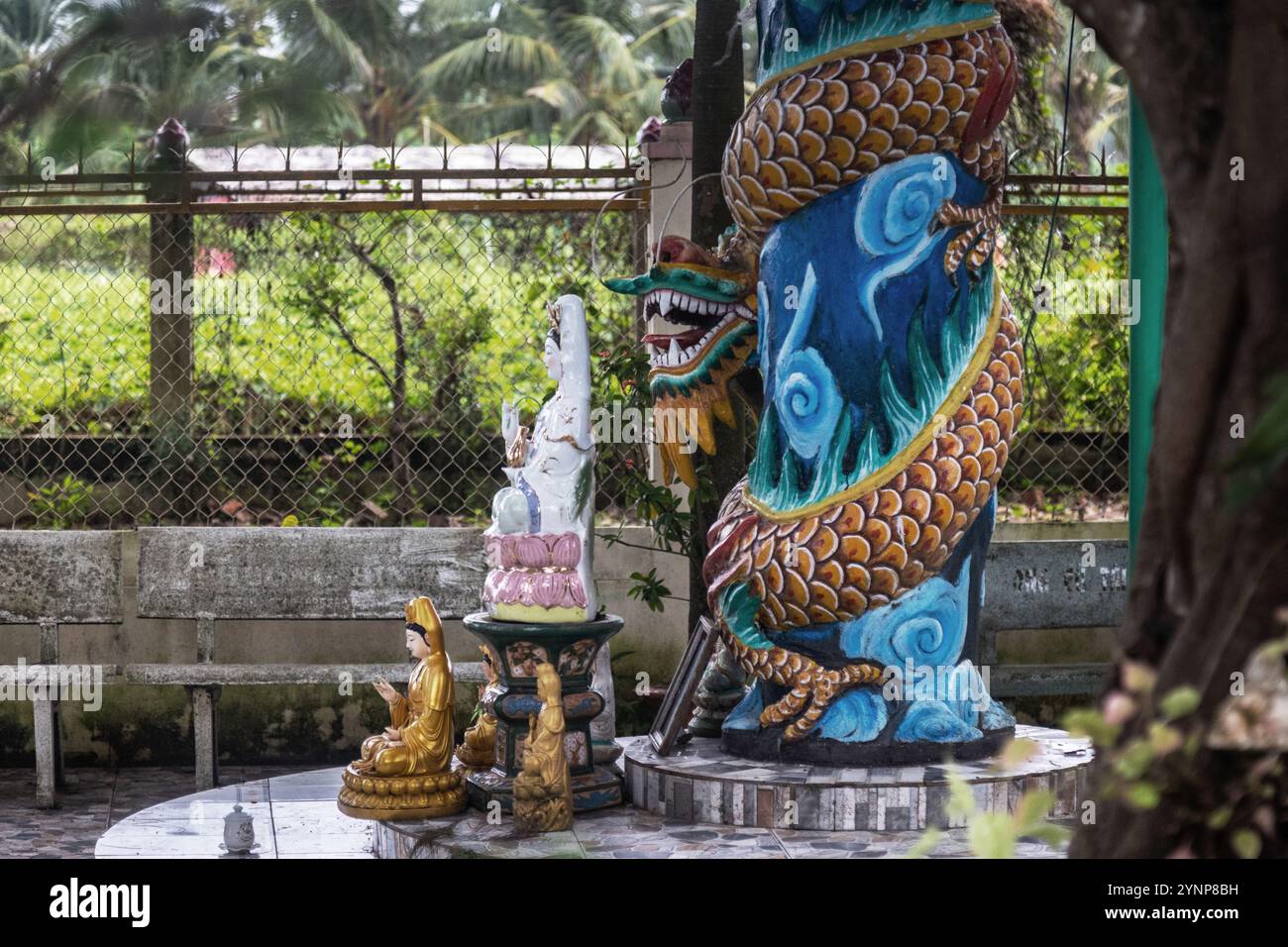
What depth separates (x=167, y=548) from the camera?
7.57 m

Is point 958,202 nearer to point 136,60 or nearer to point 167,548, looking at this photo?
point 167,548

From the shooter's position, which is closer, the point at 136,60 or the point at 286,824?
the point at 286,824

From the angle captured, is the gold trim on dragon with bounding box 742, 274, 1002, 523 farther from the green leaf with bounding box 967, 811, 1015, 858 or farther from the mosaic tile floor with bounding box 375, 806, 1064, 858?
the green leaf with bounding box 967, 811, 1015, 858

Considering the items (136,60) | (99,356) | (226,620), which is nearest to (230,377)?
(99,356)

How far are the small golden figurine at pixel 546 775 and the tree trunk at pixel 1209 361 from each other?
2739mm

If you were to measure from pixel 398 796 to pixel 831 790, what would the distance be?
1313mm

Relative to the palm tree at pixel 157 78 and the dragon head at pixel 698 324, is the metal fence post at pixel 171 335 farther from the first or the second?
the palm tree at pixel 157 78

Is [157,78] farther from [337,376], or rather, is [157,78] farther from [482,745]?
[482,745]

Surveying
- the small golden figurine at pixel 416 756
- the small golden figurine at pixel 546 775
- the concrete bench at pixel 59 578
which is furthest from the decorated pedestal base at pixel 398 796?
the concrete bench at pixel 59 578

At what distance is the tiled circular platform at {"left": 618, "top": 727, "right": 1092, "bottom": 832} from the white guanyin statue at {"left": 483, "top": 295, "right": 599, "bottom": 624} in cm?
60

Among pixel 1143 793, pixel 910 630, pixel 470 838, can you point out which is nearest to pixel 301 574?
pixel 470 838

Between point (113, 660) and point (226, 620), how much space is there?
57 centimetres

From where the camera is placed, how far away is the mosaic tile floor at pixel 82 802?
6.32 metres

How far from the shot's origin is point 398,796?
5.07 meters
